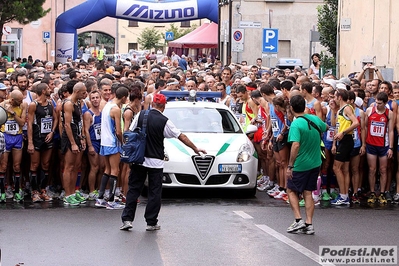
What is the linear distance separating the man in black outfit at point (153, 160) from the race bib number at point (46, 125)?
322 centimetres

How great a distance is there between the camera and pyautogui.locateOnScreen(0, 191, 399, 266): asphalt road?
972 centimetres

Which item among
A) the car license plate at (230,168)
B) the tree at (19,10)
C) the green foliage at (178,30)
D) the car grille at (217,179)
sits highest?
the green foliage at (178,30)

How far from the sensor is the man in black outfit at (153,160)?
448 inches

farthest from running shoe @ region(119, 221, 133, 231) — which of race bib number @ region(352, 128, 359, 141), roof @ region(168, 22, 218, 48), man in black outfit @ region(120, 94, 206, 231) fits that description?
roof @ region(168, 22, 218, 48)

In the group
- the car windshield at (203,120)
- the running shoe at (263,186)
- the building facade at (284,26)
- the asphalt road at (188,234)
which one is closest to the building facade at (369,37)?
the running shoe at (263,186)

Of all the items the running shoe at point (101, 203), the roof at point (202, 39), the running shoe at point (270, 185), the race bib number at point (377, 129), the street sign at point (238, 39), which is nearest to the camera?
the running shoe at point (101, 203)

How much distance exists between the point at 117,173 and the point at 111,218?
1325mm

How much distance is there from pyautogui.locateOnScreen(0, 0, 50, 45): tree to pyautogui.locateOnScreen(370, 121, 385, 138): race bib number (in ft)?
95.1

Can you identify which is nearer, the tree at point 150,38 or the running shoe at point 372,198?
the running shoe at point 372,198

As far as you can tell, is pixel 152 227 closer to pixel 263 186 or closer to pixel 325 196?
pixel 325 196

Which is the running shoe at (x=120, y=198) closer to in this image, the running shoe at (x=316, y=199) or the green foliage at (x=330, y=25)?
the running shoe at (x=316, y=199)

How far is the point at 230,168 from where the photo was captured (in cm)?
1440

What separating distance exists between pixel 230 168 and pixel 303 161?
10.4 feet

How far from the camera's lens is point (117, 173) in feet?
45.1
